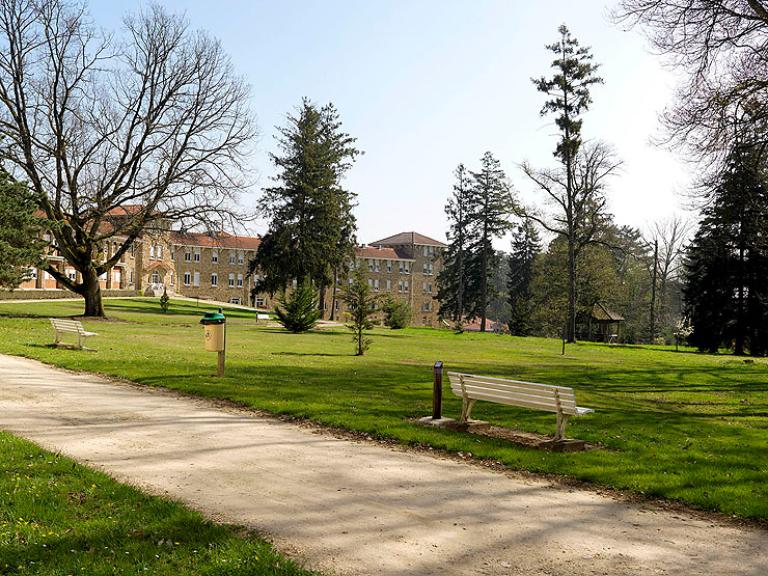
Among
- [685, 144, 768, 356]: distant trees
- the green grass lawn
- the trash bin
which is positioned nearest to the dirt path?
the green grass lawn

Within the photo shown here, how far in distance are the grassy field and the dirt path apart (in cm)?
92

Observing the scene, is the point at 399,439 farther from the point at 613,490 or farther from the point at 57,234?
the point at 57,234

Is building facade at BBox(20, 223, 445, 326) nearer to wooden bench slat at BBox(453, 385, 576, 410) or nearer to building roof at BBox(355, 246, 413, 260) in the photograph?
building roof at BBox(355, 246, 413, 260)

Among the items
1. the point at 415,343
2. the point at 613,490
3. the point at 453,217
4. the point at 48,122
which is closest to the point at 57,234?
the point at 48,122

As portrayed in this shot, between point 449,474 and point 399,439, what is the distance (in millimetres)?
1904

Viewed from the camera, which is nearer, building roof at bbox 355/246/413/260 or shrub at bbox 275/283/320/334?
shrub at bbox 275/283/320/334

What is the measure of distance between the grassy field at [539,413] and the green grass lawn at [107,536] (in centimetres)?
420

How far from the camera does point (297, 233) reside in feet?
193

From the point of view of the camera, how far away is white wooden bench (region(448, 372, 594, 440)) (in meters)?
9.05

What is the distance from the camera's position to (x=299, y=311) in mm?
39062

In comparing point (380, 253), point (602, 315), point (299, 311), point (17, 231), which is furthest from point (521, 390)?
point (380, 253)

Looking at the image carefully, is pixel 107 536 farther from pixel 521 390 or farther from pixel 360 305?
pixel 360 305

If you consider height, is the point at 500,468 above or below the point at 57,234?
below

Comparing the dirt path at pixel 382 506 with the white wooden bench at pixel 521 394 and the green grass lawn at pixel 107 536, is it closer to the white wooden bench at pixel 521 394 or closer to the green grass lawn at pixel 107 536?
the green grass lawn at pixel 107 536
